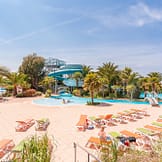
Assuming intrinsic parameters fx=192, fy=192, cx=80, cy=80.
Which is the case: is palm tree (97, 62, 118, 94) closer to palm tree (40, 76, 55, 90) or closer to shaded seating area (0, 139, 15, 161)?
palm tree (40, 76, 55, 90)

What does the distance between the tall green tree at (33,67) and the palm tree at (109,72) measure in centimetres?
1767

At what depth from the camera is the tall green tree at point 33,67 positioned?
46812mm

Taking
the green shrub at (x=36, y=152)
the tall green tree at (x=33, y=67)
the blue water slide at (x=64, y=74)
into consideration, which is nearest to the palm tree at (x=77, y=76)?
the blue water slide at (x=64, y=74)

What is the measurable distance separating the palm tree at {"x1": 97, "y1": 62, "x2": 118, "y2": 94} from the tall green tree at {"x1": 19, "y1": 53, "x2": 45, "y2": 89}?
17.7 meters

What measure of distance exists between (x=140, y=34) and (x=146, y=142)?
46.2 feet

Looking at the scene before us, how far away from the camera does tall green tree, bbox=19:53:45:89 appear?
4681cm

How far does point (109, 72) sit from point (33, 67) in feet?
65.7

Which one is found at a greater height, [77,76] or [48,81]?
[77,76]

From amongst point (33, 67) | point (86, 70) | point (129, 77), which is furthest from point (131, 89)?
point (33, 67)

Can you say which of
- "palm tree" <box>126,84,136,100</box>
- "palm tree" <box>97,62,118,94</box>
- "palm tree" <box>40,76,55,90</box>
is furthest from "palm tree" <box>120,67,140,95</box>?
"palm tree" <box>40,76,55,90</box>

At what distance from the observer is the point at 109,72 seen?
3622 centimetres

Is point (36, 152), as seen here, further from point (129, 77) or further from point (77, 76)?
point (77, 76)

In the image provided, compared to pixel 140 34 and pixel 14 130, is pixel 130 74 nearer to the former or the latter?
pixel 140 34

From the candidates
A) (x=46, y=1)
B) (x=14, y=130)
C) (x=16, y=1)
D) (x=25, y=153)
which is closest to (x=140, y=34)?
(x=46, y=1)
